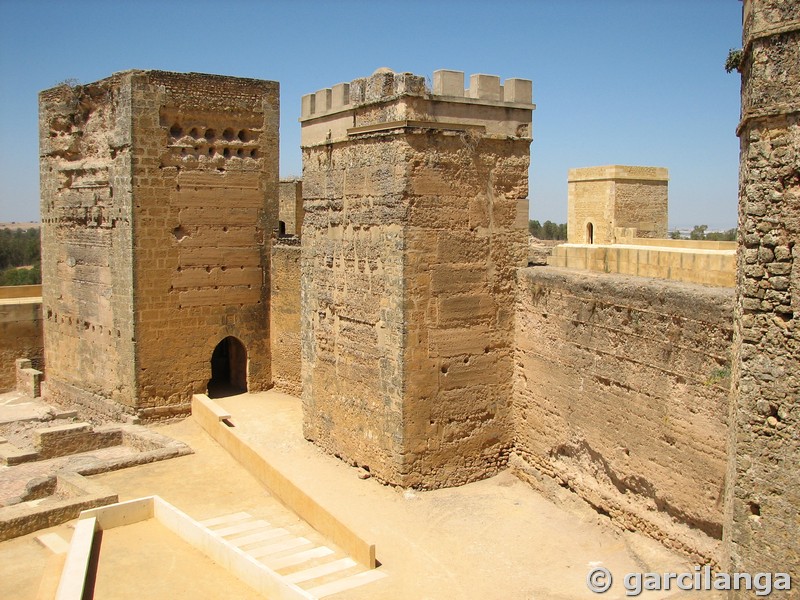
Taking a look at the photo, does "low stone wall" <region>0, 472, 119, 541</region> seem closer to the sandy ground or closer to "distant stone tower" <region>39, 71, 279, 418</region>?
the sandy ground

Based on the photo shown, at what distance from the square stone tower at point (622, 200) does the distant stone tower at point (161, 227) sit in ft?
39.8

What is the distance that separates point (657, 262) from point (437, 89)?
10.7 ft

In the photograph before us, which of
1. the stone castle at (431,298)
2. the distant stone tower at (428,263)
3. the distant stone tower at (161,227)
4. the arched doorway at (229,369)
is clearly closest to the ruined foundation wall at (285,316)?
the stone castle at (431,298)

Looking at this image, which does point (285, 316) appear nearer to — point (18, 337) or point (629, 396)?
point (18, 337)

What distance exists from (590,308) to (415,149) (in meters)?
2.71

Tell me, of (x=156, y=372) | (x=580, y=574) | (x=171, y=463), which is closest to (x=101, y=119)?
(x=156, y=372)

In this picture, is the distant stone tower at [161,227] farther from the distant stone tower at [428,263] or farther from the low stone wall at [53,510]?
the distant stone tower at [428,263]

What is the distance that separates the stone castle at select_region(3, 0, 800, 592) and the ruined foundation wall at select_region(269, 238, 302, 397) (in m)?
0.05

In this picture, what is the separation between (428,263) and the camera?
942 centimetres

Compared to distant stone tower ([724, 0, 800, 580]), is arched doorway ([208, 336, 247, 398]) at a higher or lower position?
lower

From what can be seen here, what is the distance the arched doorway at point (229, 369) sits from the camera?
15016 millimetres

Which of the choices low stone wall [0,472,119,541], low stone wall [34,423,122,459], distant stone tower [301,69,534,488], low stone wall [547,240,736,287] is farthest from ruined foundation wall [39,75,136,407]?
low stone wall [547,240,736,287]

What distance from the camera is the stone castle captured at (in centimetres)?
552

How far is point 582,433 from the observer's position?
29.5 ft
